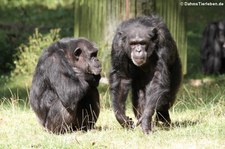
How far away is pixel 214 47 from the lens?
49.4 ft

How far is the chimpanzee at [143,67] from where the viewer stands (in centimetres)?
741


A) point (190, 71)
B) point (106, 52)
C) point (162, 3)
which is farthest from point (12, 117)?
point (190, 71)

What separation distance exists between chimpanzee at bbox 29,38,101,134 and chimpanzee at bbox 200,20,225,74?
7.46 m

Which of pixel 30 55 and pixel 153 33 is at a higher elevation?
pixel 153 33

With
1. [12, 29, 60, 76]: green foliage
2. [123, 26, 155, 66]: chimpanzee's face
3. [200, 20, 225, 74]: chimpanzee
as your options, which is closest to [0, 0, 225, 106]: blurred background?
[12, 29, 60, 76]: green foliage

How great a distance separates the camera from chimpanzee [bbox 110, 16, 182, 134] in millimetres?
7410

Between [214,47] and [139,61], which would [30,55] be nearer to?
[214,47]

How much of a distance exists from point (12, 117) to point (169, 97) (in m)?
2.17

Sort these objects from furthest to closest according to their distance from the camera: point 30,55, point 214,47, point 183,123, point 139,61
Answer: point 214,47 < point 30,55 < point 183,123 < point 139,61

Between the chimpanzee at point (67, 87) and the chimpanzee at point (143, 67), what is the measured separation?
275mm

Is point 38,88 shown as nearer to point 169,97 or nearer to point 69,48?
point 69,48

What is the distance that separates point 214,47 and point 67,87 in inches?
321

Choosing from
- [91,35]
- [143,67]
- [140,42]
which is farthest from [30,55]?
[140,42]

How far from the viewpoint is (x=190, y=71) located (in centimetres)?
1488
